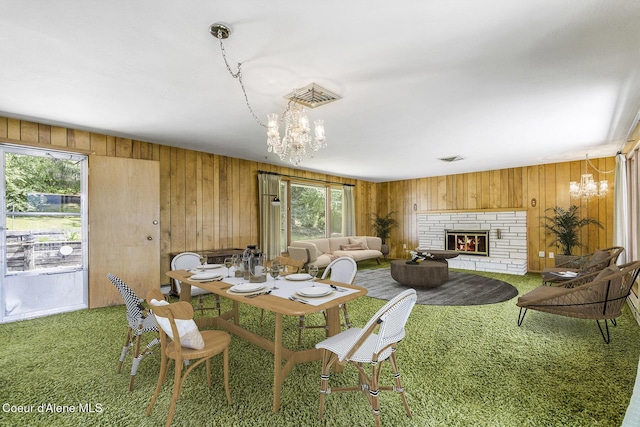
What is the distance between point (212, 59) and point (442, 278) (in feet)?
15.8

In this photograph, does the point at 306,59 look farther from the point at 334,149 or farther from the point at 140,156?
the point at 140,156

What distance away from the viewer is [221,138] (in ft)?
14.9

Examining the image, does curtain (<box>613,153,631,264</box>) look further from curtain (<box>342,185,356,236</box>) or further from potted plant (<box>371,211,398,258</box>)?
curtain (<box>342,185,356,236</box>)

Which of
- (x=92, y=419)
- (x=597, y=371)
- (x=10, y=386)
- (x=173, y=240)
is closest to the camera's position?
(x=92, y=419)

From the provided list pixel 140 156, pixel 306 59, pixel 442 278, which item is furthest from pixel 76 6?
pixel 442 278

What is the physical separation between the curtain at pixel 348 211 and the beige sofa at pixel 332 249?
44cm

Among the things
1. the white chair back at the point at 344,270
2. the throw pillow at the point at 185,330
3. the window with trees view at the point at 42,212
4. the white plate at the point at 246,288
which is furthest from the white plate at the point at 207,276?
the window with trees view at the point at 42,212

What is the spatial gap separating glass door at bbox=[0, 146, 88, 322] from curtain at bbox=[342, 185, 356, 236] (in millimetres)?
5842

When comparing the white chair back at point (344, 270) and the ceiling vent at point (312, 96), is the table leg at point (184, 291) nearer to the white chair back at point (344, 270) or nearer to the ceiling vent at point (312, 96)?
the white chair back at point (344, 270)

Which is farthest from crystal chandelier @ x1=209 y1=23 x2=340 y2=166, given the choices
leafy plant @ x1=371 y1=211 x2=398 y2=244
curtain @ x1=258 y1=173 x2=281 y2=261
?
leafy plant @ x1=371 y1=211 x2=398 y2=244

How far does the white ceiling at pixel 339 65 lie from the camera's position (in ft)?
5.86

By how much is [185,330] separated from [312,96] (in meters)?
2.32

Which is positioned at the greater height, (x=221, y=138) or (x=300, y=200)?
(x=221, y=138)

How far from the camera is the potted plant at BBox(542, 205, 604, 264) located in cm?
605
